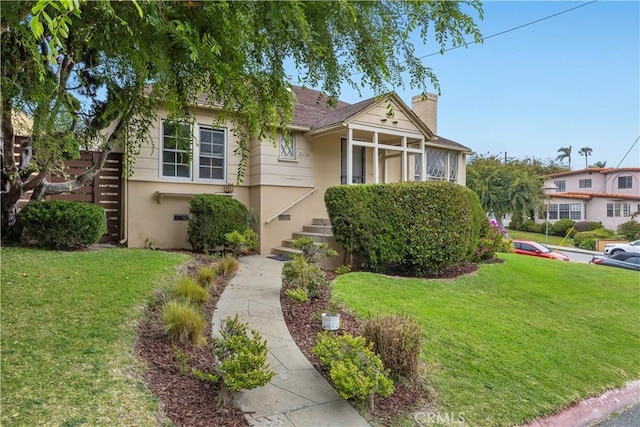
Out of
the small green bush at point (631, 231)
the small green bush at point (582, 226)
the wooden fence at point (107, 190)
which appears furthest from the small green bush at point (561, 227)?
the wooden fence at point (107, 190)

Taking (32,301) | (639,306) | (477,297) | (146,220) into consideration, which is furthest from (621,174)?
(32,301)

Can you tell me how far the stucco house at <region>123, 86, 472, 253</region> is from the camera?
9.77 meters

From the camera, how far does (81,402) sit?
8.78 feet

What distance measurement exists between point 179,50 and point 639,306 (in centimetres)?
982

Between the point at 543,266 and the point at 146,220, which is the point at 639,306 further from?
the point at 146,220

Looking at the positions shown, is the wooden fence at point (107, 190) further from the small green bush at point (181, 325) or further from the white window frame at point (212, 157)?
the small green bush at point (181, 325)

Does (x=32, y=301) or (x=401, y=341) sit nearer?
(x=401, y=341)

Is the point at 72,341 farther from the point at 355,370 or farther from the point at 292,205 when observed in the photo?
the point at 292,205

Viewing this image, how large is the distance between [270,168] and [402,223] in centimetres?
471

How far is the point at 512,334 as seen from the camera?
5.21 m

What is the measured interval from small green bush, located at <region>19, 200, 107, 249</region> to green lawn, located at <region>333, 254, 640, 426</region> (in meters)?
5.46

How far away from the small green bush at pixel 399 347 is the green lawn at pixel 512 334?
1.20ft

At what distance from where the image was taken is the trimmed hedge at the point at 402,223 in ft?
25.7

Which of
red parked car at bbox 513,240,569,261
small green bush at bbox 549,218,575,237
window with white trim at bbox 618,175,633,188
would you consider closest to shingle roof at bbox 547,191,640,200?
window with white trim at bbox 618,175,633,188
